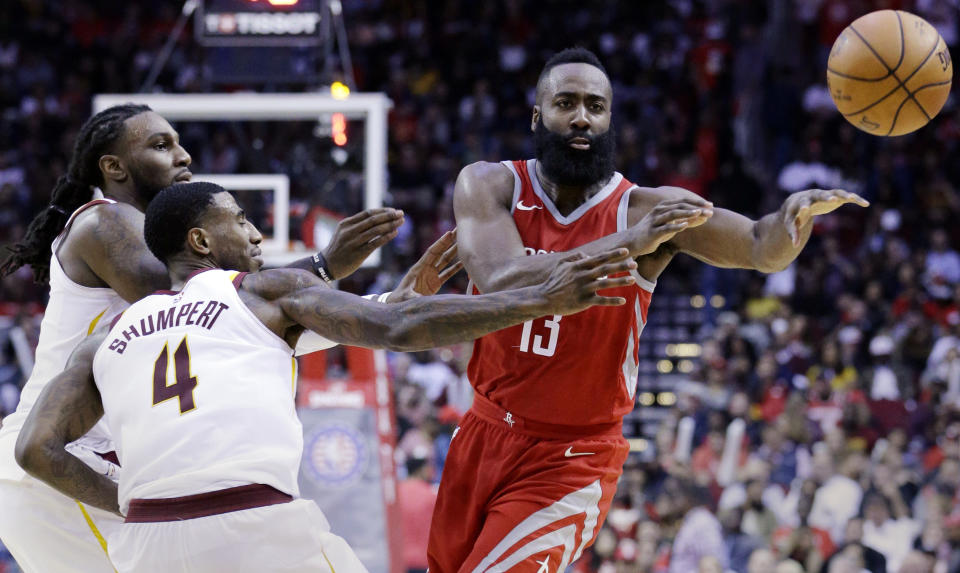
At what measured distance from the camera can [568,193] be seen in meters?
4.76

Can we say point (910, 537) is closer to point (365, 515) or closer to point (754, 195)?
point (365, 515)

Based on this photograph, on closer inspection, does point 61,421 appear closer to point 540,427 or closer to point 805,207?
point 540,427

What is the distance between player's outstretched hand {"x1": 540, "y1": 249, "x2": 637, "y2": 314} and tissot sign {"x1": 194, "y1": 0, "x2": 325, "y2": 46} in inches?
282

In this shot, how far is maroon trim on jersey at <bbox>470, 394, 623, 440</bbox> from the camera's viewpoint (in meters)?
4.54

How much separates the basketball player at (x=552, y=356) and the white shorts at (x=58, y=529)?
1.24m

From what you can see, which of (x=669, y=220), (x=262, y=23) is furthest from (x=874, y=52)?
(x=262, y=23)

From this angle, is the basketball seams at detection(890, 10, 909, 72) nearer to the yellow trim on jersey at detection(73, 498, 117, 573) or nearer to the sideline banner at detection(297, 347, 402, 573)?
the yellow trim on jersey at detection(73, 498, 117, 573)

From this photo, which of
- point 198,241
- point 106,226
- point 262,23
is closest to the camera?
point 198,241

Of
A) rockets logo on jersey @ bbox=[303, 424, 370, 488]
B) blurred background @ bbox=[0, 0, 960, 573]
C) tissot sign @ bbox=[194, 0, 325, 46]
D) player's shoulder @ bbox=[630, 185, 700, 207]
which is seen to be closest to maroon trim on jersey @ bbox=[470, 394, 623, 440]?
player's shoulder @ bbox=[630, 185, 700, 207]

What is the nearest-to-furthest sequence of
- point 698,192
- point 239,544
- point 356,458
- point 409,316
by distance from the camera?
point 239,544
point 409,316
point 356,458
point 698,192

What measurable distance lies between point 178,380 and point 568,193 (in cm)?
185

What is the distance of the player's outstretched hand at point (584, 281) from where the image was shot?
349 centimetres

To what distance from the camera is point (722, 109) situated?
17.9m

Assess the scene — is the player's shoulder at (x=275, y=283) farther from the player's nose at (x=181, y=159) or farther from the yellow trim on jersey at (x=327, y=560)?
the player's nose at (x=181, y=159)
